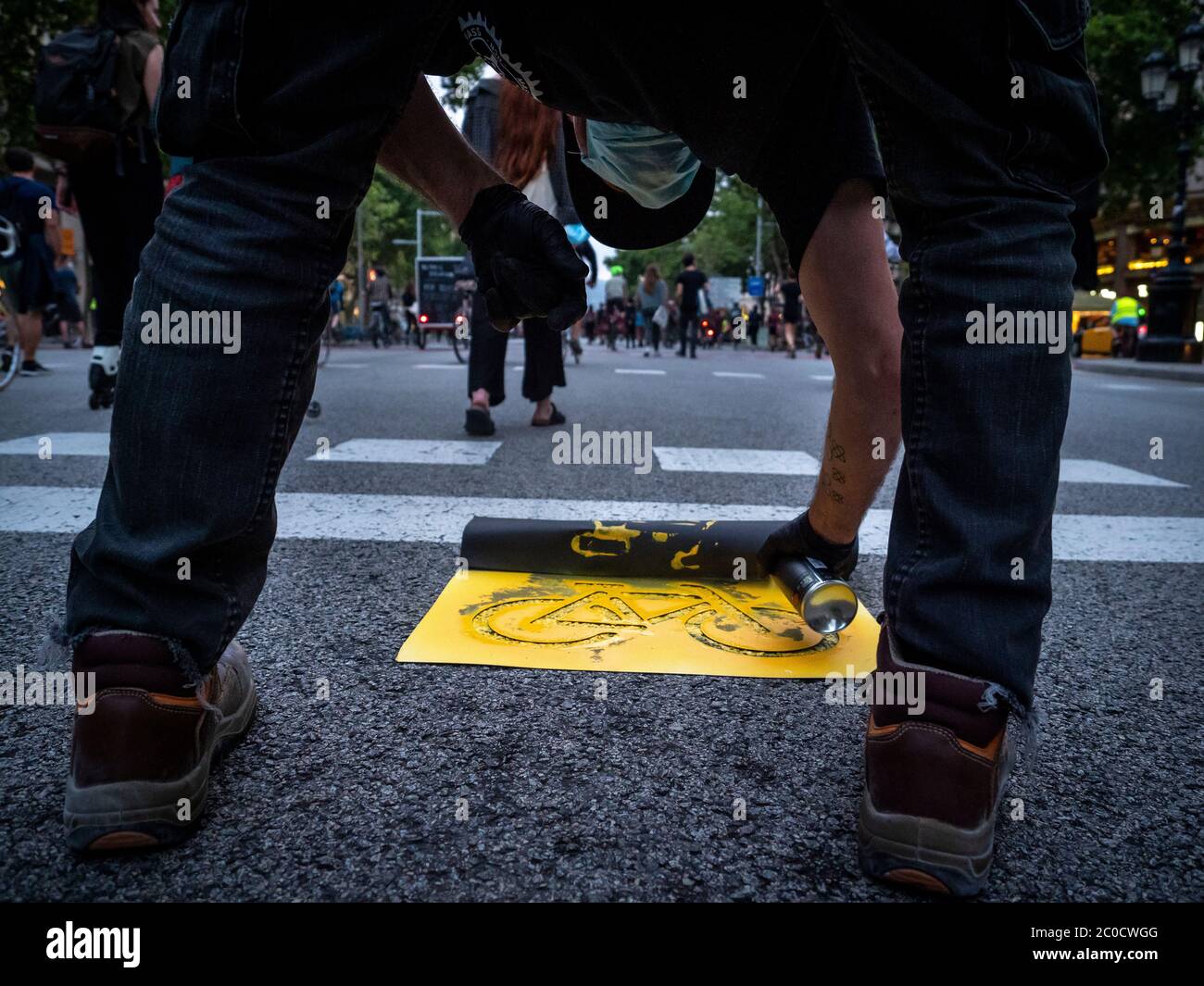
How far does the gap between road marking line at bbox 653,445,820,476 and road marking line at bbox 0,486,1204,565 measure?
30.2 inches

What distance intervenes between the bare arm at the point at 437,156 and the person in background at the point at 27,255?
22.8ft

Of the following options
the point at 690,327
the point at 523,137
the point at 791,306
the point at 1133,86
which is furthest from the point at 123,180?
the point at 1133,86

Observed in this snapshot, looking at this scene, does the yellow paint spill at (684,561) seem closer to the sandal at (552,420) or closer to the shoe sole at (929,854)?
the shoe sole at (929,854)

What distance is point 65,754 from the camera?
1319mm

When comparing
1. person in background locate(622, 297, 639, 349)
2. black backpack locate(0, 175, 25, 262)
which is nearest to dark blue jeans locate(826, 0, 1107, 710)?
black backpack locate(0, 175, 25, 262)

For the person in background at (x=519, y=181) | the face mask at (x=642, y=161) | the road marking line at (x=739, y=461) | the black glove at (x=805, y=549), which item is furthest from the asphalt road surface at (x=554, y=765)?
the person in background at (x=519, y=181)

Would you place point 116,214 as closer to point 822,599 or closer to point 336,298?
point 822,599

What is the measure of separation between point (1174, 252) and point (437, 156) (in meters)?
19.2

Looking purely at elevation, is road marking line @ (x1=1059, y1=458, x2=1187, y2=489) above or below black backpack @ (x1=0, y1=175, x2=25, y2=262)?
below

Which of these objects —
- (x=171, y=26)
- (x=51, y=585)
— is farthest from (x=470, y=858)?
(x=51, y=585)

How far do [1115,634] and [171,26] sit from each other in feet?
6.35

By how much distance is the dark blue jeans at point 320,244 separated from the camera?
1.08m

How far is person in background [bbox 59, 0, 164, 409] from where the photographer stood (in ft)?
16.3

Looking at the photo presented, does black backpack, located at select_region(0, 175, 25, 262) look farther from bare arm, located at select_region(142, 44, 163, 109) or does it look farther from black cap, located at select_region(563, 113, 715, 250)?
black cap, located at select_region(563, 113, 715, 250)
